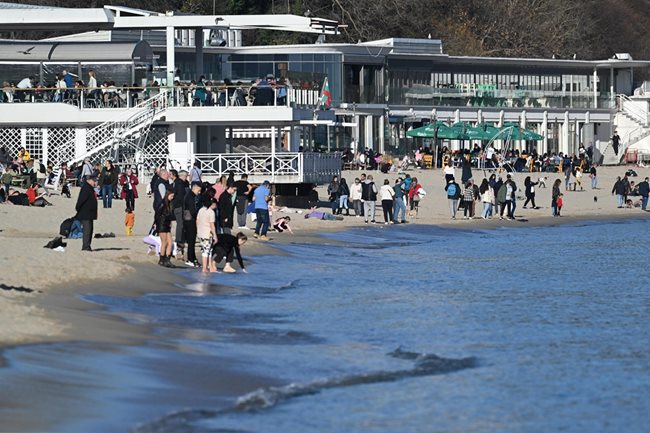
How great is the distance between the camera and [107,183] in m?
39.2

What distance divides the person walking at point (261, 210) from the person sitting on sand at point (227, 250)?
5659mm

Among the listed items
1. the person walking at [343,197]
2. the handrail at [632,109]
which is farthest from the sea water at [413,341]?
the handrail at [632,109]

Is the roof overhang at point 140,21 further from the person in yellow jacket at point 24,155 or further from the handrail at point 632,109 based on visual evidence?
the handrail at point 632,109

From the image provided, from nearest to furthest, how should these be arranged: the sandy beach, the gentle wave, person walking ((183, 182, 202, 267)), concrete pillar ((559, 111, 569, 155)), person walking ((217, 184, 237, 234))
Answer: the gentle wave < the sandy beach < person walking ((183, 182, 202, 267)) < person walking ((217, 184, 237, 234)) < concrete pillar ((559, 111, 569, 155))

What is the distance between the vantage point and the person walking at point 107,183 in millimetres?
38906

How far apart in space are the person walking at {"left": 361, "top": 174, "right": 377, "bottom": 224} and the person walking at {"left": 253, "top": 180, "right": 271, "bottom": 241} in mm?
8302

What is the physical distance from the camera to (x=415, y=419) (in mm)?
14875

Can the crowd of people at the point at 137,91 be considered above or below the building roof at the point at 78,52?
below

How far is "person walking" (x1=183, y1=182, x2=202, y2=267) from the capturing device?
27.0 m

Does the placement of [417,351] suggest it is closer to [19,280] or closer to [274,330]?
[274,330]

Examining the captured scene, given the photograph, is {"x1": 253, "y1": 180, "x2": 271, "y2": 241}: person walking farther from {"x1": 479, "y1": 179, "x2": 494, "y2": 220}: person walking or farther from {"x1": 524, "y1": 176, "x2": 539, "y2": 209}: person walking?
{"x1": 524, "y1": 176, "x2": 539, "y2": 209}: person walking

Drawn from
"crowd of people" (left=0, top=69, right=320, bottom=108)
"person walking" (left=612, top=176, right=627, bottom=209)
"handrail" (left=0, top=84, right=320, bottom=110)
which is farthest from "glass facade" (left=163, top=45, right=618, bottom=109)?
"person walking" (left=612, top=176, right=627, bottom=209)

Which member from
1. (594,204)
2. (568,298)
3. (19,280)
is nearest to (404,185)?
(594,204)

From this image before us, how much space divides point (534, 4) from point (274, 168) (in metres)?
57.5
